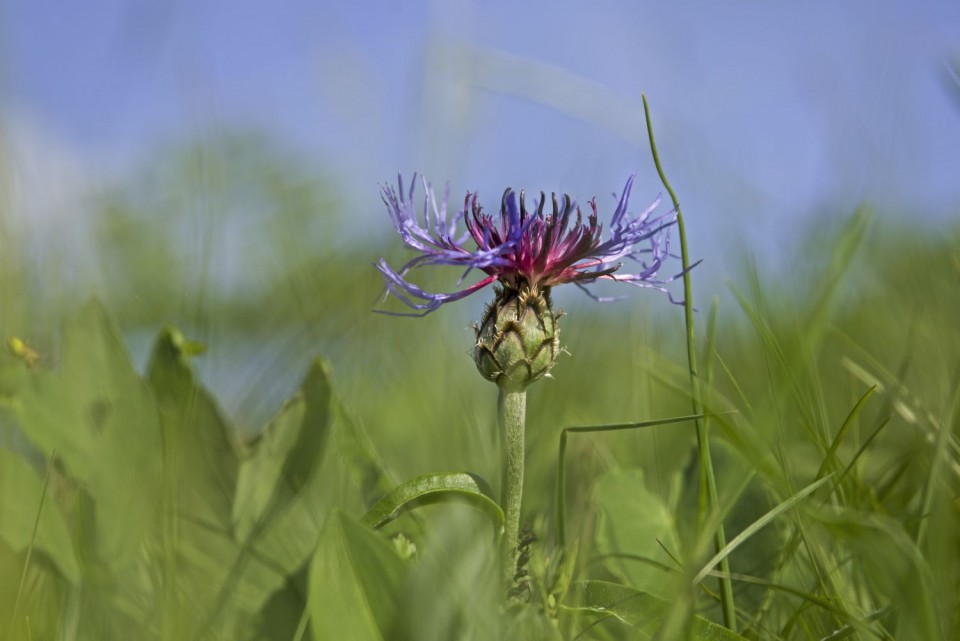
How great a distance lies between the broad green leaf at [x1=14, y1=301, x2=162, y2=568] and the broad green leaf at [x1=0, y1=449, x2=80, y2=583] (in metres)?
0.06

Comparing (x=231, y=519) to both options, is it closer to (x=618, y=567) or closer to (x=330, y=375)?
(x=330, y=375)

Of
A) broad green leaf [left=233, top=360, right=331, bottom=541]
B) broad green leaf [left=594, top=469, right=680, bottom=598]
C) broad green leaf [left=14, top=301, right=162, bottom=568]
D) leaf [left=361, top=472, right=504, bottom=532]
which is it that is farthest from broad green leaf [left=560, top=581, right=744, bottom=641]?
broad green leaf [left=14, top=301, right=162, bottom=568]

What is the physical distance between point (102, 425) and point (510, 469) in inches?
29.0

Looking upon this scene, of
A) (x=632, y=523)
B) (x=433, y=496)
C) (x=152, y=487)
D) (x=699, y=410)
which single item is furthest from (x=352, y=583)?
(x=632, y=523)

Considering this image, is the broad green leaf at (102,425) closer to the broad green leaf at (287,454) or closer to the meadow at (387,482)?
the meadow at (387,482)

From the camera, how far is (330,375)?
1587 millimetres

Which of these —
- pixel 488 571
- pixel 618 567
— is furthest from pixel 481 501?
pixel 618 567

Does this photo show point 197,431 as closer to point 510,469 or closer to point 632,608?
point 510,469

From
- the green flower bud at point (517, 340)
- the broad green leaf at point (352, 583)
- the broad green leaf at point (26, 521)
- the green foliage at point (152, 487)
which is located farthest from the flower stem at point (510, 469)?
the broad green leaf at point (26, 521)

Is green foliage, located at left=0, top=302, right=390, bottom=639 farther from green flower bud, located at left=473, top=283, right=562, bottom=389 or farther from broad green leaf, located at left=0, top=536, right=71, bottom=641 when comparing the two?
green flower bud, located at left=473, top=283, right=562, bottom=389

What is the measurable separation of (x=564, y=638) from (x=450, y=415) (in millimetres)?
432

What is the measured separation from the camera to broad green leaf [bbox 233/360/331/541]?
5.07 feet

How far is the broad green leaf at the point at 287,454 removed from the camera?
5.07ft

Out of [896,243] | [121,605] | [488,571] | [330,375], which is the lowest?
[121,605]
